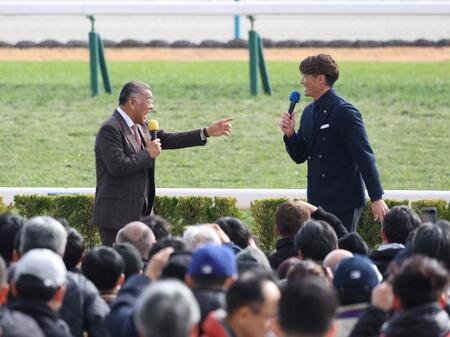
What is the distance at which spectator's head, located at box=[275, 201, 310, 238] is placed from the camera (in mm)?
7750

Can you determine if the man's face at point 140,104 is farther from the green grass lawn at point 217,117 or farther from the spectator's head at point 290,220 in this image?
the green grass lawn at point 217,117

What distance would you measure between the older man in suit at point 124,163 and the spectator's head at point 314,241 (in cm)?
237

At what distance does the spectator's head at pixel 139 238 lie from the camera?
7301 millimetres

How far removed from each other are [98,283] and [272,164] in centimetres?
955

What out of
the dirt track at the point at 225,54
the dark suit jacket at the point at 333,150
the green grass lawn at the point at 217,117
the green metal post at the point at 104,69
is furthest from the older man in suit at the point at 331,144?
the dirt track at the point at 225,54

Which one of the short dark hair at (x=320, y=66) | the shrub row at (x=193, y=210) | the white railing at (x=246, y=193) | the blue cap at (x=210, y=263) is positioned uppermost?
the short dark hair at (x=320, y=66)

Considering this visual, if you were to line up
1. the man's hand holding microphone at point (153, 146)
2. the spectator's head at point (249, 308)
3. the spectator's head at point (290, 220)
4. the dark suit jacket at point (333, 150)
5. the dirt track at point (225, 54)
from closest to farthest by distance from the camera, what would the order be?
the spectator's head at point (249, 308) < the spectator's head at point (290, 220) < the man's hand holding microphone at point (153, 146) < the dark suit jacket at point (333, 150) < the dirt track at point (225, 54)

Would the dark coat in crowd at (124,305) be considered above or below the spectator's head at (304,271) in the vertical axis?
below

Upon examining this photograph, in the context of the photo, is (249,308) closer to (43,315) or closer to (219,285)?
(219,285)

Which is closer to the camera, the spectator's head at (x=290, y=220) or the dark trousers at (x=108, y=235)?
the spectator's head at (x=290, y=220)

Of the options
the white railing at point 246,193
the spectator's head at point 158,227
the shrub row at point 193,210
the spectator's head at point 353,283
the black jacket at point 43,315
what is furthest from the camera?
the white railing at point 246,193

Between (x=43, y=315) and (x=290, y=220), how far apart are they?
236 centimetres

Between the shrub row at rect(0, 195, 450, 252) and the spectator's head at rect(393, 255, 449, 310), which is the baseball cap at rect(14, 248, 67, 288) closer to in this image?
the spectator's head at rect(393, 255, 449, 310)

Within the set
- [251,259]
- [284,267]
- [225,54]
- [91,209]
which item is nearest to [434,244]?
[284,267]
